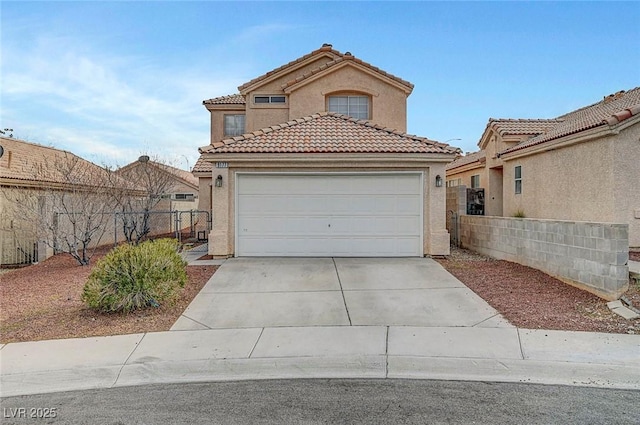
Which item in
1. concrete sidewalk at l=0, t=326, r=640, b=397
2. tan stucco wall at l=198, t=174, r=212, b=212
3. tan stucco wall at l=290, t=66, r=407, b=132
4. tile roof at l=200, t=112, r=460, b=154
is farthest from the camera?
tan stucco wall at l=198, t=174, r=212, b=212

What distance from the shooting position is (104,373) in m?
5.04

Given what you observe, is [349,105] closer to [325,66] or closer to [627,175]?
[325,66]

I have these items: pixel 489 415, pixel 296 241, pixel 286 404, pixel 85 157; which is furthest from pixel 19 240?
pixel 489 415

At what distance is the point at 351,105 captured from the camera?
1884 centimetres

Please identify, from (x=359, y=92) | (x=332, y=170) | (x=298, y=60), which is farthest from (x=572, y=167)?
(x=298, y=60)

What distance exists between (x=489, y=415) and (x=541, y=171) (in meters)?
14.1

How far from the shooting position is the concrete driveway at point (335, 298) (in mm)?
6797

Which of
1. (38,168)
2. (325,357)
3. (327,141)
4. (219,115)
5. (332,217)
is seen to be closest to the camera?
(325,357)

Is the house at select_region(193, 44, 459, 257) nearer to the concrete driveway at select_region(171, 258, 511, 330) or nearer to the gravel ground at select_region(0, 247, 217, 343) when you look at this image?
the concrete driveway at select_region(171, 258, 511, 330)

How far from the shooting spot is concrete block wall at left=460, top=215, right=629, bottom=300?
290 inches

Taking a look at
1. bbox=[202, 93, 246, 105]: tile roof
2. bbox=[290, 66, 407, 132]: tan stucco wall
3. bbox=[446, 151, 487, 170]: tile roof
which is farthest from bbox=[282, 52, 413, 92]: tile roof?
bbox=[446, 151, 487, 170]: tile roof

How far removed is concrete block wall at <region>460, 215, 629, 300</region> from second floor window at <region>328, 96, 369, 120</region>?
863 cm

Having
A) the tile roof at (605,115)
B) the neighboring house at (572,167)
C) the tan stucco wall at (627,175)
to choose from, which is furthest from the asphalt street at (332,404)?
the tile roof at (605,115)

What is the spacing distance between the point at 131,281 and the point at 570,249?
8905 mm
